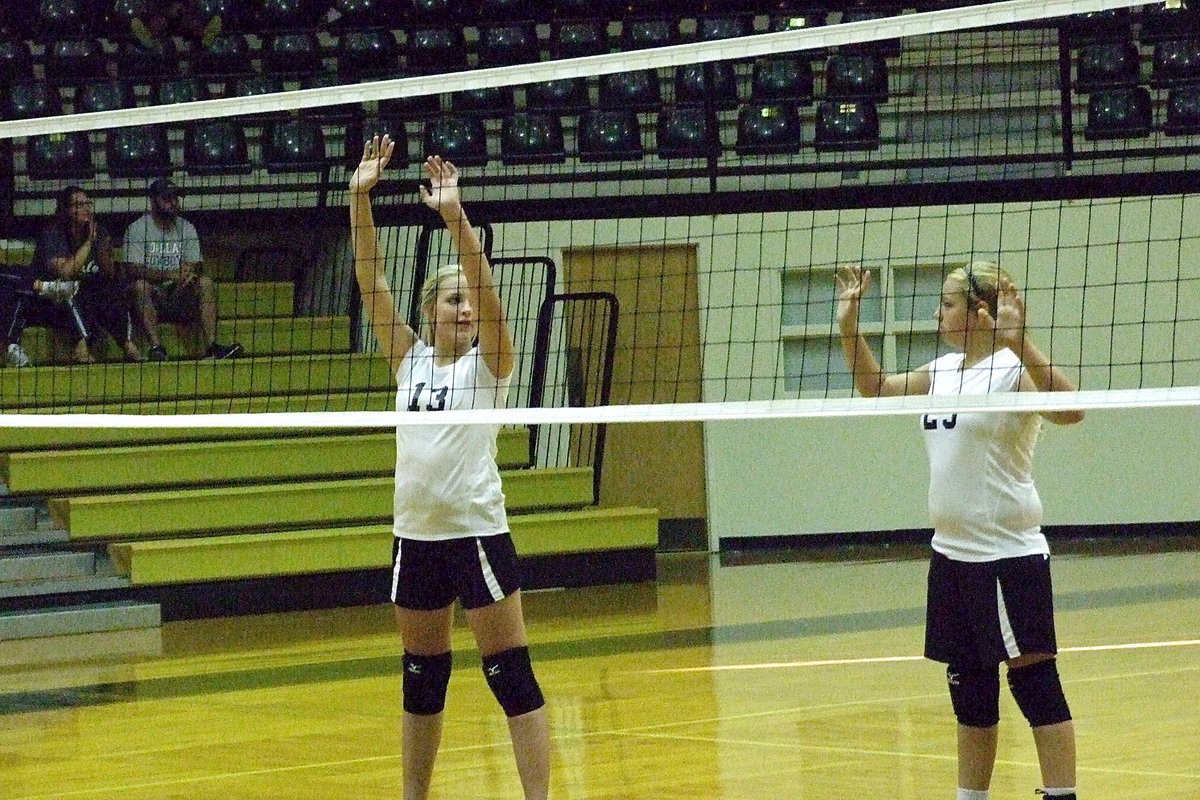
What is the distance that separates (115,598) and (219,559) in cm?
66

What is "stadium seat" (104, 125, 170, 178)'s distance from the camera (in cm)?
1361

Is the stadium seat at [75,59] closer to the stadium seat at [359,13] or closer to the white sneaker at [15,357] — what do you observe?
the stadium seat at [359,13]

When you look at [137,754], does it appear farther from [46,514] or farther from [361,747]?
[46,514]

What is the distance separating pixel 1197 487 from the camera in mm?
15734

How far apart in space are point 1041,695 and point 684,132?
9548 millimetres

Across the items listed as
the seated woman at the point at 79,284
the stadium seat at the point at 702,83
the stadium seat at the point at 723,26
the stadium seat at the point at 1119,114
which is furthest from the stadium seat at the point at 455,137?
the stadium seat at the point at 1119,114

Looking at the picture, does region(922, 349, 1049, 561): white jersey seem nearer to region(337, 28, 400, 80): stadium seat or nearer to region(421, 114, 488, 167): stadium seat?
region(421, 114, 488, 167): stadium seat

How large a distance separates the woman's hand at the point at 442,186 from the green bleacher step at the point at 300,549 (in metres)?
6.56

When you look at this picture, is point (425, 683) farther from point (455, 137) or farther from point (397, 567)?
point (455, 137)

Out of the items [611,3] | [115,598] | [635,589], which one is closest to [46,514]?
[115,598]

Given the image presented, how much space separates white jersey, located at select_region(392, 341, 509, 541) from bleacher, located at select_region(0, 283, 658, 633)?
6339 mm

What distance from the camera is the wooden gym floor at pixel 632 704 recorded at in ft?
19.8

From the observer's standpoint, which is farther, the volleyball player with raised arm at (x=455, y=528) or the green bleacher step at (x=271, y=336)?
the green bleacher step at (x=271, y=336)

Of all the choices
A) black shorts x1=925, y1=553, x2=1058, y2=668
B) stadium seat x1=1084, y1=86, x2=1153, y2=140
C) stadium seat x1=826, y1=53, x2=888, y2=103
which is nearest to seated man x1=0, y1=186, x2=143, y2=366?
stadium seat x1=826, y1=53, x2=888, y2=103
